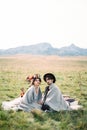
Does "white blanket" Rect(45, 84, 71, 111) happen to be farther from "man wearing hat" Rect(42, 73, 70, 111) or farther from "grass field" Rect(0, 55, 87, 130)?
"grass field" Rect(0, 55, 87, 130)

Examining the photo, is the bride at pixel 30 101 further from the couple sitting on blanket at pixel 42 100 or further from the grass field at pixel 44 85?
the grass field at pixel 44 85

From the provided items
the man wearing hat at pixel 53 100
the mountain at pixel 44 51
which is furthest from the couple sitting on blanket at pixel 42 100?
the mountain at pixel 44 51

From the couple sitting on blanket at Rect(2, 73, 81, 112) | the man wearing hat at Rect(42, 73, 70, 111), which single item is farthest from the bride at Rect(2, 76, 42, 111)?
the man wearing hat at Rect(42, 73, 70, 111)

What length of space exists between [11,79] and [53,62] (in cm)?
277

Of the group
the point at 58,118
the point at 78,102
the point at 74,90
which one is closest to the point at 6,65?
the point at 74,90

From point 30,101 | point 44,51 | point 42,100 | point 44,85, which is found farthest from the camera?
point 44,51

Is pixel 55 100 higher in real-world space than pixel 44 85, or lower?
lower

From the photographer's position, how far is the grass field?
20.7 feet

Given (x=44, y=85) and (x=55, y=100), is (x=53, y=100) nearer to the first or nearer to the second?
A: (x=55, y=100)

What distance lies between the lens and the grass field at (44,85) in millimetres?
6311

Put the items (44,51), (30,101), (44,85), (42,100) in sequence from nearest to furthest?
(30,101)
(42,100)
(44,85)
(44,51)

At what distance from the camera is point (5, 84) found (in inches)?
427

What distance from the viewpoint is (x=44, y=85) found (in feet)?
34.7

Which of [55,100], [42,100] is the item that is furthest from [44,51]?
[55,100]
